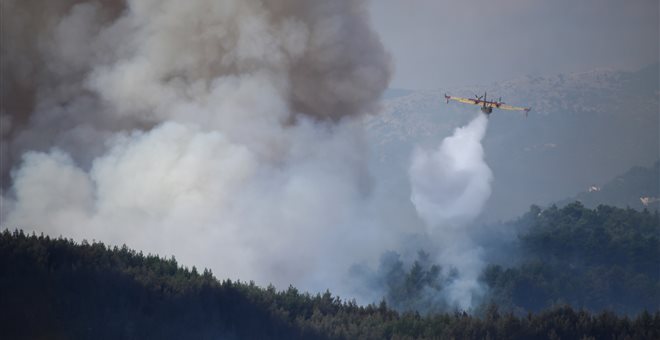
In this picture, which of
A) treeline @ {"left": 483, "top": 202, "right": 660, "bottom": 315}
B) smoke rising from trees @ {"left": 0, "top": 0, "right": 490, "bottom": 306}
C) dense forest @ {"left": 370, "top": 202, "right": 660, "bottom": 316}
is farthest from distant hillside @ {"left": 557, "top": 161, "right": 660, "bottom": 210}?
smoke rising from trees @ {"left": 0, "top": 0, "right": 490, "bottom": 306}

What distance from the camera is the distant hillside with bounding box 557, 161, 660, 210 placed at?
155500 millimetres

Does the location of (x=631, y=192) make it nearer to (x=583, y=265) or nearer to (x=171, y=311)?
(x=583, y=265)

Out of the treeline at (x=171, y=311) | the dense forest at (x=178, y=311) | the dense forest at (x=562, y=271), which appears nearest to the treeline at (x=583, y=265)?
the dense forest at (x=562, y=271)

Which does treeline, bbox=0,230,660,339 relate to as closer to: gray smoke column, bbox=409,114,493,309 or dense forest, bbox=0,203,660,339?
dense forest, bbox=0,203,660,339

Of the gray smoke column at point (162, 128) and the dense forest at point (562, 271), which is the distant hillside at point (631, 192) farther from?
the gray smoke column at point (162, 128)

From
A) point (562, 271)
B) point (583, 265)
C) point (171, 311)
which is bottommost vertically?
point (171, 311)

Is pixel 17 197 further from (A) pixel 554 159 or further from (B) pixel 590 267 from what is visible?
(A) pixel 554 159

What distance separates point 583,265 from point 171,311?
188 feet

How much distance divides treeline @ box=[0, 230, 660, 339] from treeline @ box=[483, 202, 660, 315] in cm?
3111

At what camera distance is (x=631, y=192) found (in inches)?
6344

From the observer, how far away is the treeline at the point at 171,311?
97.3 feet

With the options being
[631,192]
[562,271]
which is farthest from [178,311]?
[631,192]

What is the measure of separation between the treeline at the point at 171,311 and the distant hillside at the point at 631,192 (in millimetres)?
113505

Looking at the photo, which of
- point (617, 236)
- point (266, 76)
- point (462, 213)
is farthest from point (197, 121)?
point (617, 236)
